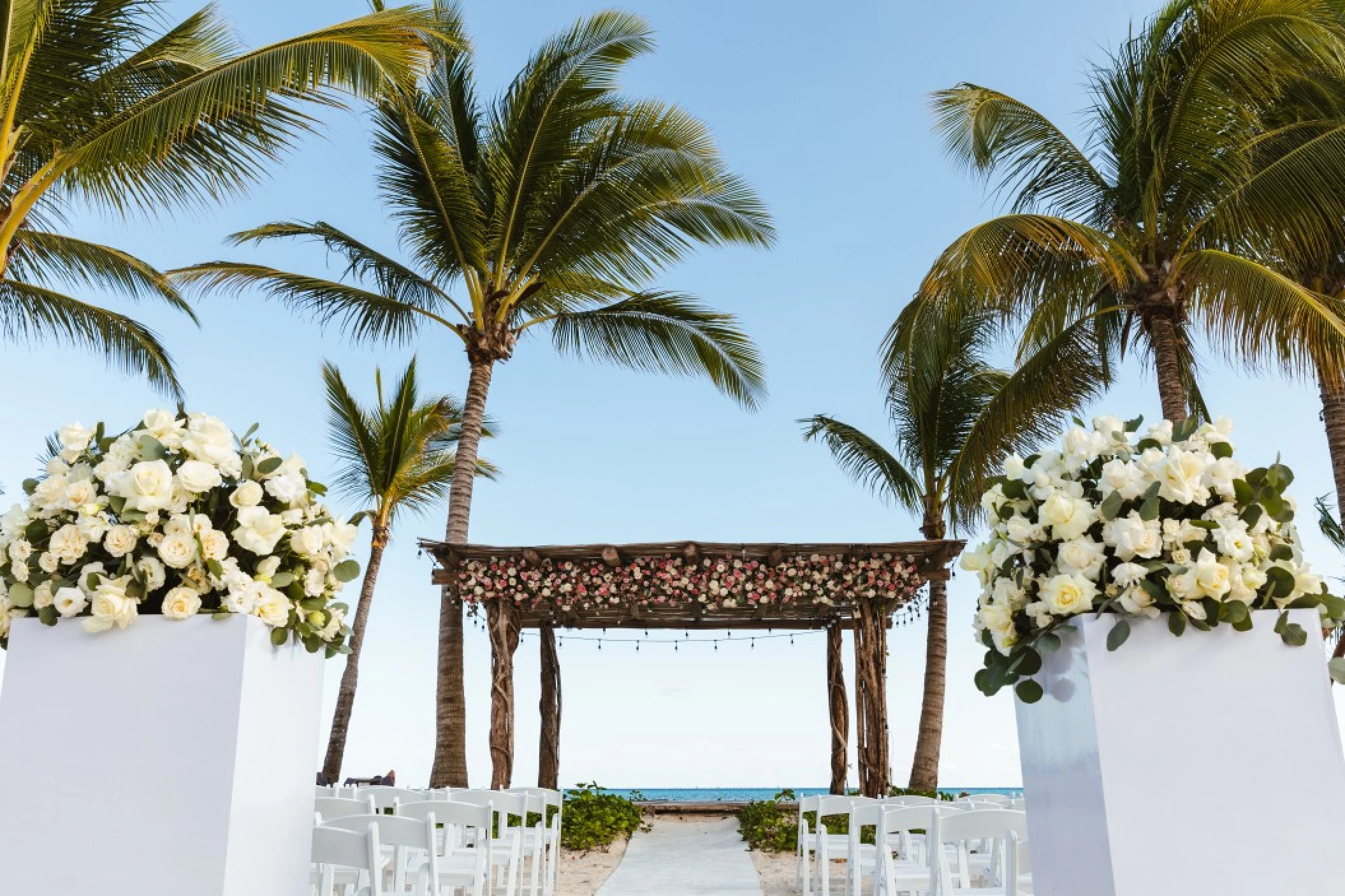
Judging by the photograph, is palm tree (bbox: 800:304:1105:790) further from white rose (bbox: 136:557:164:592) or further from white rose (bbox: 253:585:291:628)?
white rose (bbox: 136:557:164:592)

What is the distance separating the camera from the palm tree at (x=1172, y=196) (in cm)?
754

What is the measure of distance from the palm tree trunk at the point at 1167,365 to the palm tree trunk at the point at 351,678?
10.5 metres

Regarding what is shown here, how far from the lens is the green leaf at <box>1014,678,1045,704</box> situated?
195 centimetres

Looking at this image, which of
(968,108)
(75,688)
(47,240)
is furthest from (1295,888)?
(47,240)

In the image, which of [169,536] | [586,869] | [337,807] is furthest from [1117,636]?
[586,869]

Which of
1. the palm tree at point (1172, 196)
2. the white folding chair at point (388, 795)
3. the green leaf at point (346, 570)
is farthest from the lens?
the palm tree at point (1172, 196)

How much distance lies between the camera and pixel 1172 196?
8.55 m

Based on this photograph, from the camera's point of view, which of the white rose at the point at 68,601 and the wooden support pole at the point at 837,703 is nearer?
the white rose at the point at 68,601

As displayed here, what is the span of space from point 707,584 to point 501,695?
2.37 m

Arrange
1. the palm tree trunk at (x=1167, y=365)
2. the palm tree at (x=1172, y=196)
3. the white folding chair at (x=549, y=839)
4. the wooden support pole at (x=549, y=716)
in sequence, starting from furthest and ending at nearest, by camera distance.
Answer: the wooden support pole at (x=549, y=716) < the palm tree trunk at (x=1167, y=365) < the palm tree at (x=1172, y=196) < the white folding chair at (x=549, y=839)

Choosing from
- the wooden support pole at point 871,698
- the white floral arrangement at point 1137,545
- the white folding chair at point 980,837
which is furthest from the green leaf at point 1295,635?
the wooden support pole at point 871,698

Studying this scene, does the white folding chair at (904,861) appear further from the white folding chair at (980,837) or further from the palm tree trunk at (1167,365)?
the palm tree trunk at (1167,365)

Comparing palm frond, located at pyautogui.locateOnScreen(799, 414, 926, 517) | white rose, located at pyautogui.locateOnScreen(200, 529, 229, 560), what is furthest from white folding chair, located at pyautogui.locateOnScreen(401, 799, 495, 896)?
palm frond, located at pyautogui.locateOnScreen(799, 414, 926, 517)

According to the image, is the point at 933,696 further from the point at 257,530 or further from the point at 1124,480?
the point at 257,530
